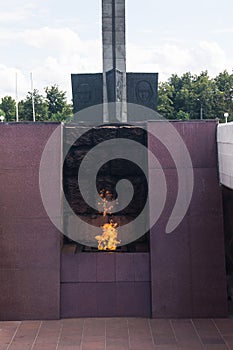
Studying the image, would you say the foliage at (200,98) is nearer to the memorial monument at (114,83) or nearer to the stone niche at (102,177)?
the memorial monument at (114,83)

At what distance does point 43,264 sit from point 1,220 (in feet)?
4.30

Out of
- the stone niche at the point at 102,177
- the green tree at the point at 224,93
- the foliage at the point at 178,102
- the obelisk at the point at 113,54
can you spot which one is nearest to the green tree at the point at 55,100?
the foliage at the point at 178,102

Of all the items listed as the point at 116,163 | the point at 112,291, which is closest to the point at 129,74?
the point at 116,163

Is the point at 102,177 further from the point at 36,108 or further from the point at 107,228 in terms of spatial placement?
the point at 36,108

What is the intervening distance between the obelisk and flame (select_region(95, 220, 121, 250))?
185 inches

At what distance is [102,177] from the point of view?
951 cm

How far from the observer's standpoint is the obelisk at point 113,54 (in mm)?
13219

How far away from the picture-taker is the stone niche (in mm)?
9234

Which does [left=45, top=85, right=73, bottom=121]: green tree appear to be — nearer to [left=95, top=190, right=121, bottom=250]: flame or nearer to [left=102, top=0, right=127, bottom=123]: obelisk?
[left=102, top=0, right=127, bottom=123]: obelisk

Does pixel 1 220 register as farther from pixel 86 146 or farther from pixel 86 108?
pixel 86 108

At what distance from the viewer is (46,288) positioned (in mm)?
8609

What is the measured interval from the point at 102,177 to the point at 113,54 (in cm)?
617

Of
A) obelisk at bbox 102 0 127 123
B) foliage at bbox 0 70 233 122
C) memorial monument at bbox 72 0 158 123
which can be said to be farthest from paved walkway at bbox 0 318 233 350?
foliage at bbox 0 70 233 122

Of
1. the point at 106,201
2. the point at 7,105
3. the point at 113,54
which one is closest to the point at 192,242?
the point at 106,201
